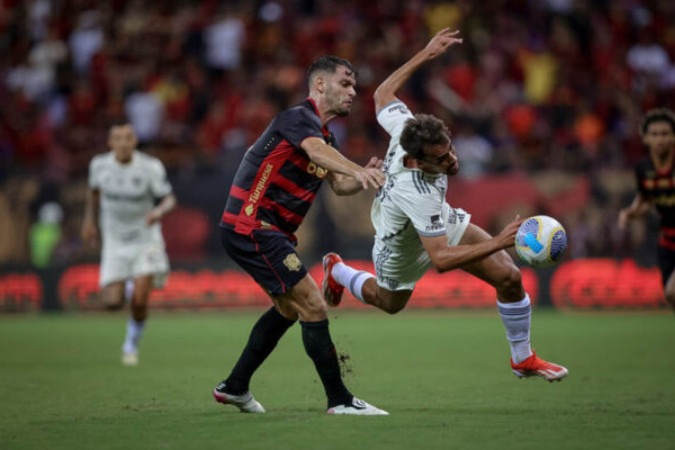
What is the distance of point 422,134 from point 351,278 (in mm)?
1980

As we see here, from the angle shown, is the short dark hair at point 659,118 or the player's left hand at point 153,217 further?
the player's left hand at point 153,217

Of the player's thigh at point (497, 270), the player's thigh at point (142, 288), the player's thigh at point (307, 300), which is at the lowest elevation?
the player's thigh at point (142, 288)

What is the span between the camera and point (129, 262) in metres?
13.1

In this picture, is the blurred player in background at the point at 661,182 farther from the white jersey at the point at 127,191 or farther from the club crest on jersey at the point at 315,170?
the white jersey at the point at 127,191

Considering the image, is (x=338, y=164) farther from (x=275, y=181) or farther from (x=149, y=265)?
(x=149, y=265)

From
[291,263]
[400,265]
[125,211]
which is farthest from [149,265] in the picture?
[291,263]

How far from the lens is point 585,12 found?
22.1 meters

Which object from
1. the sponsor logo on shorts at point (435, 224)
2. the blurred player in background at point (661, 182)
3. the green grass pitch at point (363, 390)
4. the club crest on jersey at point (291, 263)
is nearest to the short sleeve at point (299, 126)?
the club crest on jersey at point (291, 263)

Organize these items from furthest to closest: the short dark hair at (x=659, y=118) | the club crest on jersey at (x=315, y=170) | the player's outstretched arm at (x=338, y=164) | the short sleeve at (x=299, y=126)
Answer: the short dark hair at (x=659, y=118) → the club crest on jersey at (x=315, y=170) → the short sleeve at (x=299, y=126) → the player's outstretched arm at (x=338, y=164)

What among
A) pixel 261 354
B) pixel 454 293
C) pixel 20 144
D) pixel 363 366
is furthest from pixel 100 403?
pixel 20 144

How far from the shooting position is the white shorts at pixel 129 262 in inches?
512

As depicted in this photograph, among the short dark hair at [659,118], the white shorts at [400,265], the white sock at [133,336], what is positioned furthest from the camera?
the white sock at [133,336]

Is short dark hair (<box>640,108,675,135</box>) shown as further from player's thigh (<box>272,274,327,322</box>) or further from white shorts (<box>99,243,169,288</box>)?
white shorts (<box>99,243,169,288</box>)

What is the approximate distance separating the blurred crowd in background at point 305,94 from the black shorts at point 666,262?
22.1 feet
